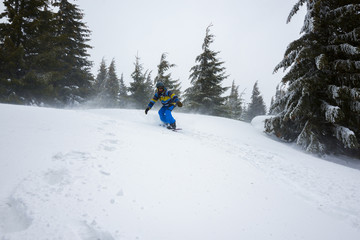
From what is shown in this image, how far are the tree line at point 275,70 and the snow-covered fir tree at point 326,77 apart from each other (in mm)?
27

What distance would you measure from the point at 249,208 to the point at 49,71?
15.0 meters

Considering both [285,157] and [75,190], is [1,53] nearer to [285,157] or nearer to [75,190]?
[75,190]

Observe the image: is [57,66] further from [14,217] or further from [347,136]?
[347,136]

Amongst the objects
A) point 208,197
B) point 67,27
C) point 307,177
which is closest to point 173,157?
point 208,197

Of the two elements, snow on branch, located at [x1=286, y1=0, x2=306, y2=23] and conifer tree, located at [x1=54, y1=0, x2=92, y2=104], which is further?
conifer tree, located at [x1=54, y1=0, x2=92, y2=104]

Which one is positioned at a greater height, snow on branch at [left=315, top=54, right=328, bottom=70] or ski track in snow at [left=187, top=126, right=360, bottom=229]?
snow on branch at [left=315, top=54, right=328, bottom=70]

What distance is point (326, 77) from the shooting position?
20.9 feet

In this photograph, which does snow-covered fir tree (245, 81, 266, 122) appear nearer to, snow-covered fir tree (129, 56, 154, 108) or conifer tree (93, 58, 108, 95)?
snow-covered fir tree (129, 56, 154, 108)

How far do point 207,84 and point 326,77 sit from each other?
10544mm

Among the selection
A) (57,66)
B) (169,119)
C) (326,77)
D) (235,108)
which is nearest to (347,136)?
(326,77)

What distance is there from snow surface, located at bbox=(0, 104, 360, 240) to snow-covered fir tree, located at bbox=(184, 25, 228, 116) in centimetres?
1241

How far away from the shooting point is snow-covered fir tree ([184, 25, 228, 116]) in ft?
52.5

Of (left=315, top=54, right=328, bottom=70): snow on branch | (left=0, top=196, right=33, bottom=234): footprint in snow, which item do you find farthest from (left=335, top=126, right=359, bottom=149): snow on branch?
(left=0, top=196, right=33, bottom=234): footprint in snow

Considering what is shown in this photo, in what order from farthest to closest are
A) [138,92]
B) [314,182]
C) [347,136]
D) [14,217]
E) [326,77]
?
1. [138,92]
2. [326,77]
3. [347,136]
4. [314,182]
5. [14,217]
